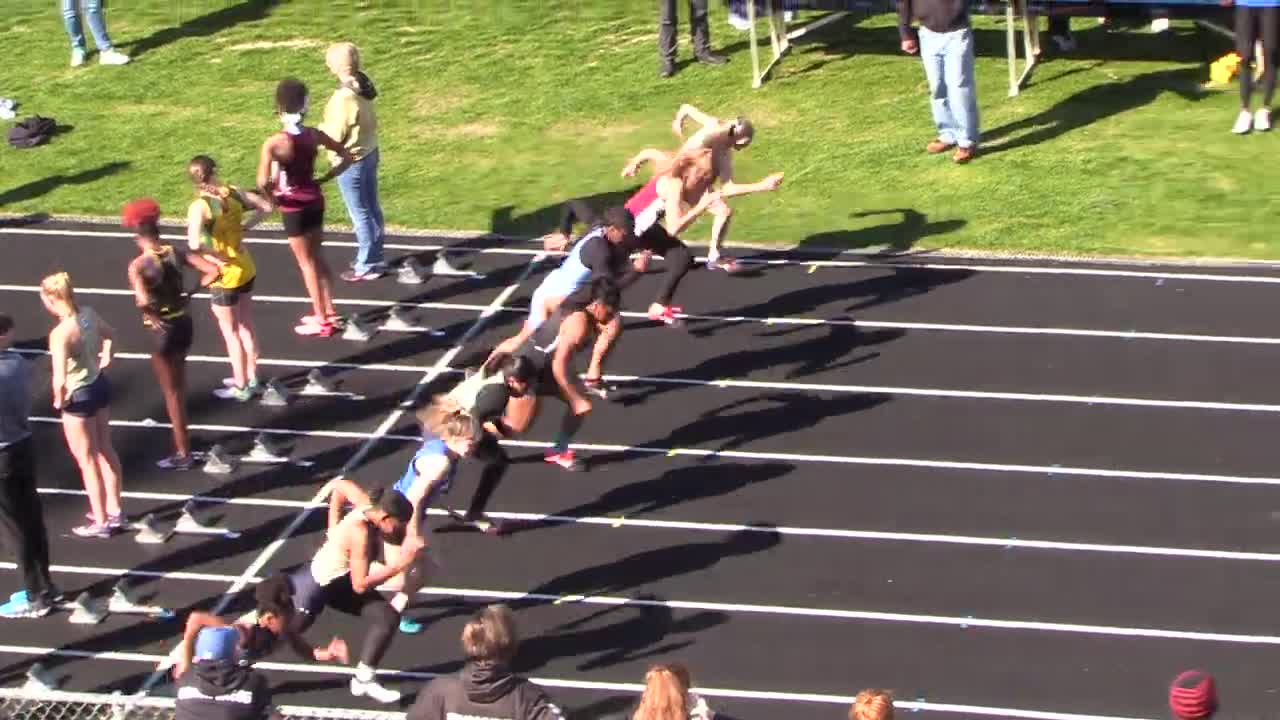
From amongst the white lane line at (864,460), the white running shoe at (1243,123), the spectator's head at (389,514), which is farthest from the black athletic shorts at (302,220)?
the white running shoe at (1243,123)

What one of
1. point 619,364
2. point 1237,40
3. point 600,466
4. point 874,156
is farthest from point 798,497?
point 1237,40

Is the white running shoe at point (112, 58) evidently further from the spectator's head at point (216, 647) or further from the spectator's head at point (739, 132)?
the spectator's head at point (216, 647)

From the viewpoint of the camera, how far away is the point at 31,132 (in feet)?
65.1

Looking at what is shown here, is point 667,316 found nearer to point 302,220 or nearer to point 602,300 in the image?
point 602,300

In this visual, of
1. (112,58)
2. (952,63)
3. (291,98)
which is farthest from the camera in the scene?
(112,58)

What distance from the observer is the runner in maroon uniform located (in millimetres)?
14188

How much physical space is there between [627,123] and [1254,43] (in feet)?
19.1

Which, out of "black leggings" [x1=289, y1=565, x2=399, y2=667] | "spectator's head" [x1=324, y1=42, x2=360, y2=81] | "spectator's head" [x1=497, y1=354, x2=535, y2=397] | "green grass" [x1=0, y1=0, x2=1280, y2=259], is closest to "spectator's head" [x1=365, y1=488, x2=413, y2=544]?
"black leggings" [x1=289, y1=565, x2=399, y2=667]

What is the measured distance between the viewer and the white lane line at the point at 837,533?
1183cm

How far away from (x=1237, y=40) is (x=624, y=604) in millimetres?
9120

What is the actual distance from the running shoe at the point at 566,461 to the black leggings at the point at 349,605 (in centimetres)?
267

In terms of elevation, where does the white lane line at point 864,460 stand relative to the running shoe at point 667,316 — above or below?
below

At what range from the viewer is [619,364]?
14539 mm

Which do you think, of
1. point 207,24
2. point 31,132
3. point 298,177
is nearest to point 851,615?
point 298,177
